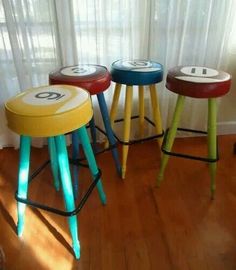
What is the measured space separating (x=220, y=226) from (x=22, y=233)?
91cm

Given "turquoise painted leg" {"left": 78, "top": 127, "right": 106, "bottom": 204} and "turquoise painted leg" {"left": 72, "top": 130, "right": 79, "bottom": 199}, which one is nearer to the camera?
"turquoise painted leg" {"left": 78, "top": 127, "right": 106, "bottom": 204}

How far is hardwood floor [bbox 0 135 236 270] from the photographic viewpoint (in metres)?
1.05

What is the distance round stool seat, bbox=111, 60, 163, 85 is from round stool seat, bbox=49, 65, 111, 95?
8 cm

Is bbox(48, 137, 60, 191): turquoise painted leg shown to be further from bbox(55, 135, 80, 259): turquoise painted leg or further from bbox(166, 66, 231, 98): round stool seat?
bbox(166, 66, 231, 98): round stool seat

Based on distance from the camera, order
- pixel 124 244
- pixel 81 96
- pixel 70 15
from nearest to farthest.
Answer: pixel 81 96, pixel 124 244, pixel 70 15

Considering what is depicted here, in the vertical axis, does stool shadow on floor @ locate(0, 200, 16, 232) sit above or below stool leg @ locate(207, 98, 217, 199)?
below

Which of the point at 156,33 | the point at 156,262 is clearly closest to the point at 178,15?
the point at 156,33

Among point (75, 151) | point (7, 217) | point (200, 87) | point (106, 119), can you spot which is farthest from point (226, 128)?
point (7, 217)

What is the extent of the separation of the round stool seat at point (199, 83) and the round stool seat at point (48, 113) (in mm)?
425

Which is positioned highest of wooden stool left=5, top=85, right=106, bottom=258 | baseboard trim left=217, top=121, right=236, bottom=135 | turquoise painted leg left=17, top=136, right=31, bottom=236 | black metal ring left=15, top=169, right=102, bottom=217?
wooden stool left=5, top=85, right=106, bottom=258

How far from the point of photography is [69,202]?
37.9 inches

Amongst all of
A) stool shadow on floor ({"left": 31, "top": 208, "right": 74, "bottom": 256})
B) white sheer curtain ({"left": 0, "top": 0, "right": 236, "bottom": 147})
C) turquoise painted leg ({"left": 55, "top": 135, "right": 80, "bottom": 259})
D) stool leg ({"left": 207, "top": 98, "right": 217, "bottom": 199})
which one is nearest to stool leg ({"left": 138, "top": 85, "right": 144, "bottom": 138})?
white sheer curtain ({"left": 0, "top": 0, "right": 236, "bottom": 147})

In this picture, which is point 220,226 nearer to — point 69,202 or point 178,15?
point 69,202

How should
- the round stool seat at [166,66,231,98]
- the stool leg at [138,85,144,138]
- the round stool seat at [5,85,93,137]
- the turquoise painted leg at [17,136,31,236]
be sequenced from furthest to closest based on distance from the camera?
the stool leg at [138,85,144,138] → the round stool seat at [166,66,231,98] → the turquoise painted leg at [17,136,31,236] → the round stool seat at [5,85,93,137]
